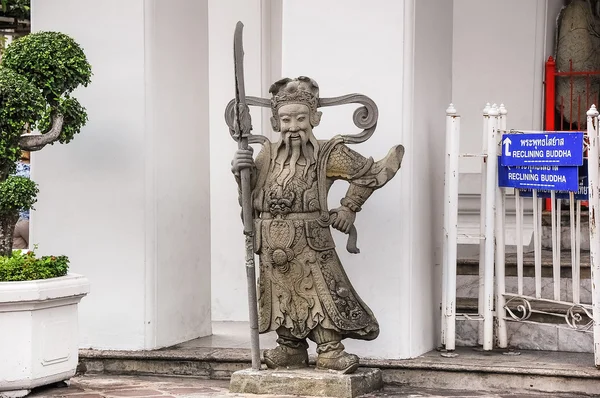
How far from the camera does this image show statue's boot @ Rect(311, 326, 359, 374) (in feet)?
24.4

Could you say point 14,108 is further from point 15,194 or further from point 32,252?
point 32,252

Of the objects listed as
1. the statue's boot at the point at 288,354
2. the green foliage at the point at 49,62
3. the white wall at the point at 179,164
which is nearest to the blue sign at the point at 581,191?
the statue's boot at the point at 288,354

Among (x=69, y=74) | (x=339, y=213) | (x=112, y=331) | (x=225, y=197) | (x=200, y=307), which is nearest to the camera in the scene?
(x=339, y=213)

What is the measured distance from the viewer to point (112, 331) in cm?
875

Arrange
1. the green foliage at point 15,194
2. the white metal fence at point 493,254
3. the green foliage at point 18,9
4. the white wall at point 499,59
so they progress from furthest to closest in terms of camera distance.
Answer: the green foliage at point 18,9 → the white wall at point 499,59 → the white metal fence at point 493,254 → the green foliage at point 15,194

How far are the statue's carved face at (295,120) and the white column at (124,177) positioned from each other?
155 centimetres

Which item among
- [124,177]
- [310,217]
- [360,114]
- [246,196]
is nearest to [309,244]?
[310,217]

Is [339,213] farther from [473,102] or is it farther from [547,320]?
[473,102]

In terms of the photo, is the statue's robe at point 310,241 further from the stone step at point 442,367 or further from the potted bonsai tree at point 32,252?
the potted bonsai tree at point 32,252

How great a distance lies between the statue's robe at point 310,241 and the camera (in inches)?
291

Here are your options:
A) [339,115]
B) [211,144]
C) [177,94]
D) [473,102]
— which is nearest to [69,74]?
[177,94]

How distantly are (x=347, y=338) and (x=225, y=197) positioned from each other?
113 inches

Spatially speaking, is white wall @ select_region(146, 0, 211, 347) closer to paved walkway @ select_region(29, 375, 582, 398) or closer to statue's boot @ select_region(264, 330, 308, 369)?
paved walkway @ select_region(29, 375, 582, 398)

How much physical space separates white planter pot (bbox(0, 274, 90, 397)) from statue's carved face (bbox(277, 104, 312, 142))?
1.74 m
